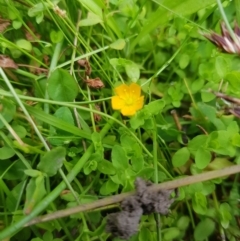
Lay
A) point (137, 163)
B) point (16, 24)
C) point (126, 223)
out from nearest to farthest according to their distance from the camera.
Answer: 1. point (126, 223)
2. point (137, 163)
3. point (16, 24)

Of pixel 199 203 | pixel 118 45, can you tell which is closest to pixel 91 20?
pixel 118 45

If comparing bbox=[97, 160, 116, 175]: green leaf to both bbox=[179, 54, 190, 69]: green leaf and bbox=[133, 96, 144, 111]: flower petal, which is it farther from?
bbox=[179, 54, 190, 69]: green leaf

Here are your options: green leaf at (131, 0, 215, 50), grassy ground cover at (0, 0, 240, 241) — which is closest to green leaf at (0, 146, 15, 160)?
grassy ground cover at (0, 0, 240, 241)

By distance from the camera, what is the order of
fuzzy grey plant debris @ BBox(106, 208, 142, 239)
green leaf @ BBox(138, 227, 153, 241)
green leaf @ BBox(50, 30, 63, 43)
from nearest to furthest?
fuzzy grey plant debris @ BBox(106, 208, 142, 239)
green leaf @ BBox(138, 227, 153, 241)
green leaf @ BBox(50, 30, 63, 43)

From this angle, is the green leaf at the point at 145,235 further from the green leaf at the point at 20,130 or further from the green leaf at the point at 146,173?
the green leaf at the point at 20,130

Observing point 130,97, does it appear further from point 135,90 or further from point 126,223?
point 126,223

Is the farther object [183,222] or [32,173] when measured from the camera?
[183,222]

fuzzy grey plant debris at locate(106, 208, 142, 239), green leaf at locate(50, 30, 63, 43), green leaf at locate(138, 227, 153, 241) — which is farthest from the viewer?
green leaf at locate(50, 30, 63, 43)

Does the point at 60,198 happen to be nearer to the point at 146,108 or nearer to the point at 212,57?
the point at 146,108
